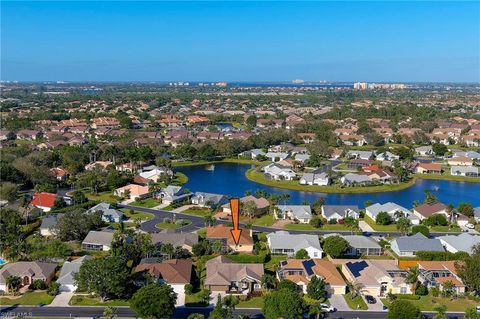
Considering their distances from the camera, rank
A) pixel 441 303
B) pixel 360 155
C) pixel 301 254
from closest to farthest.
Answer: pixel 441 303 → pixel 301 254 → pixel 360 155

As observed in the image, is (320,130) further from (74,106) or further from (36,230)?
(74,106)

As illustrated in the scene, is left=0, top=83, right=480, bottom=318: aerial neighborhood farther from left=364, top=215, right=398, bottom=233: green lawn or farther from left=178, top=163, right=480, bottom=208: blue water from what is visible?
left=178, top=163, right=480, bottom=208: blue water

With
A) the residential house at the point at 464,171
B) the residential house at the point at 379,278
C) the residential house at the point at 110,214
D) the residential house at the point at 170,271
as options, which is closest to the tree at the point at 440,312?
the residential house at the point at 379,278

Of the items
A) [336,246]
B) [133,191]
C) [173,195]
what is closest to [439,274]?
[336,246]

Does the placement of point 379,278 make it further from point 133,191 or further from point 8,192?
point 8,192

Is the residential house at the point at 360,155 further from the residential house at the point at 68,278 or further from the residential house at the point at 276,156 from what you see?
the residential house at the point at 68,278
